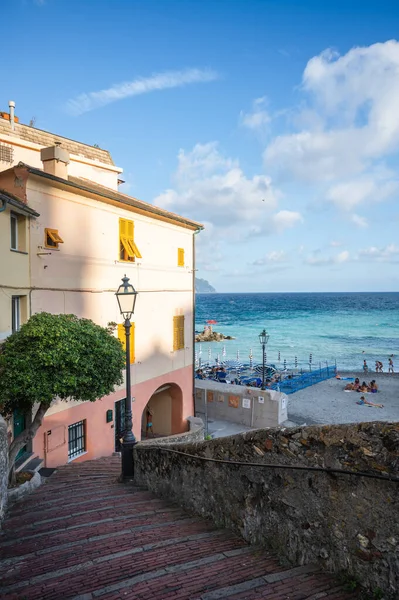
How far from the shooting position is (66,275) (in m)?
13.9

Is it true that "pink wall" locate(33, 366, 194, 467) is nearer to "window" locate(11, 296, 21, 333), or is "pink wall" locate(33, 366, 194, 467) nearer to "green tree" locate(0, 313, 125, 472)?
"window" locate(11, 296, 21, 333)

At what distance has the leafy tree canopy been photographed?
8633 mm

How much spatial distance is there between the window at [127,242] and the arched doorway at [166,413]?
24.6ft

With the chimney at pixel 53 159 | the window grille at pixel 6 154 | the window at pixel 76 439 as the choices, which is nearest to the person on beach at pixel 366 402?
the window at pixel 76 439

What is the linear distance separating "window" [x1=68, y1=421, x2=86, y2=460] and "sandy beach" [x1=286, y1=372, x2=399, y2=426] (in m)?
12.0

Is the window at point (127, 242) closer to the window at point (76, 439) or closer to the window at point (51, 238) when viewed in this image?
the window at point (51, 238)

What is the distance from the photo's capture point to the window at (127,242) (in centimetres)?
1623

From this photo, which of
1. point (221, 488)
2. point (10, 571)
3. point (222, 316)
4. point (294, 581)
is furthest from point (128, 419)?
point (222, 316)

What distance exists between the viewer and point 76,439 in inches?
563

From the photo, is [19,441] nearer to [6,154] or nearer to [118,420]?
[118,420]

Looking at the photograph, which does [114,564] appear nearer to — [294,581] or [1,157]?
[294,581]

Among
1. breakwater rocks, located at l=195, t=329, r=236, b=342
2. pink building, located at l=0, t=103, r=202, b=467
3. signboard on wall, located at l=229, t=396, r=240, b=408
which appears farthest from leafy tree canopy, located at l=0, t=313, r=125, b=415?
breakwater rocks, located at l=195, t=329, r=236, b=342

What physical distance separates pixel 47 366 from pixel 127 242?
27.8 ft

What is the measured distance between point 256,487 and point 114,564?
6.49ft
